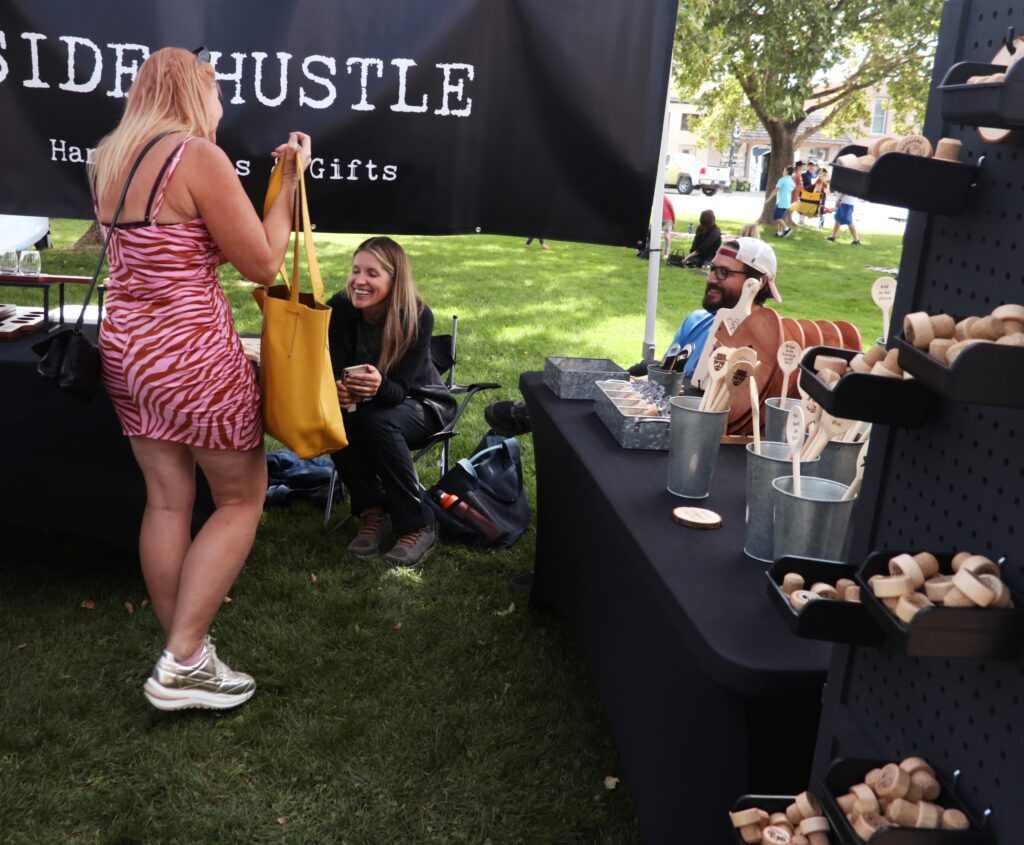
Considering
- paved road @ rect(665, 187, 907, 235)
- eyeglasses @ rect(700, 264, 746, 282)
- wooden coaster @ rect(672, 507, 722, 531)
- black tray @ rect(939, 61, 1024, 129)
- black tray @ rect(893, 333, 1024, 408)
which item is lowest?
paved road @ rect(665, 187, 907, 235)

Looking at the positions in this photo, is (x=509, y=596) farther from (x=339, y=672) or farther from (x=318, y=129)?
(x=318, y=129)

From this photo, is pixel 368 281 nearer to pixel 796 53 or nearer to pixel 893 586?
pixel 893 586

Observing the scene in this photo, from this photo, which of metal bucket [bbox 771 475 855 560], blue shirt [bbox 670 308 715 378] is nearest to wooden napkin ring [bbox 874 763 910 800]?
metal bucket [bbox 771 475 855 560]

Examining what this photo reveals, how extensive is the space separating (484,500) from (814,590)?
2738 mm

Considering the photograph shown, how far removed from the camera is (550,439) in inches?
117

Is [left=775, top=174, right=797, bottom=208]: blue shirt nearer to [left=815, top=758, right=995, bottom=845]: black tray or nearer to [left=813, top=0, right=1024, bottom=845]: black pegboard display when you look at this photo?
[left=813, top=0, right=1024, bottom=845]: black pegboard display

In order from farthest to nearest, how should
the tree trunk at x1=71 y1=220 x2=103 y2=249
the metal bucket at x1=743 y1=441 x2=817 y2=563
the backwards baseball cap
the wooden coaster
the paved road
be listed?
the paved road → the tree trunk at x1=71 y1=220 x2=103 y2=249 → the backwards baseball cap → the wooden coaster → the metal bucket at x1=743 y1=441 x2=817 y2=563

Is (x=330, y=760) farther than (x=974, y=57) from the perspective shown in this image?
Yes

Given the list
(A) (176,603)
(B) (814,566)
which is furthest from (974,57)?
(A) (176,603)

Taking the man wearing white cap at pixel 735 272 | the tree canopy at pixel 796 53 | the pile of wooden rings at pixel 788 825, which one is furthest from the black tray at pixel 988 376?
the tree canopy at pixel 796 53

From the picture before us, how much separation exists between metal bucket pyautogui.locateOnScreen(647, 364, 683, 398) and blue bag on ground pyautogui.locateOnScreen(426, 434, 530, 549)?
4.22 ft

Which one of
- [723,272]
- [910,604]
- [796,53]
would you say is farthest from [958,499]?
[796,53]

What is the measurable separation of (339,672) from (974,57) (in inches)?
92.9

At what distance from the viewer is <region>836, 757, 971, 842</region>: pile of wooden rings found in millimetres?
1064
